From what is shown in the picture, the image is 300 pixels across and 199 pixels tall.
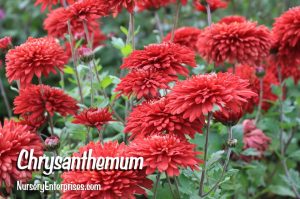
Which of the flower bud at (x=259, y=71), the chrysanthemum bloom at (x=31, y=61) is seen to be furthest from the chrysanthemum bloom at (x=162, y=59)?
the flower bud at (x=259, y=71)

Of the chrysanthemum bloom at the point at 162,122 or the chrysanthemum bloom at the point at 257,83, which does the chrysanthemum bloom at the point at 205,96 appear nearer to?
the chrysanthemum bloom at the point at 162,122

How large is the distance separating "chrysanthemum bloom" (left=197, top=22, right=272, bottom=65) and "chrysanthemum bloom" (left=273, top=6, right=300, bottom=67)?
0.10 metres

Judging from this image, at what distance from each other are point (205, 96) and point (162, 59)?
40cm

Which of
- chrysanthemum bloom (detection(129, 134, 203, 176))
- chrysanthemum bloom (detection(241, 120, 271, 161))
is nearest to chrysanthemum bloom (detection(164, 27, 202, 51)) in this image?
chrysanthemum bloom (detection(241, 120, 271, 161))

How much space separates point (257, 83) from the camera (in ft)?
9.08

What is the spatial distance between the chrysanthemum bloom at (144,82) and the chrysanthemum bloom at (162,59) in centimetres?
3

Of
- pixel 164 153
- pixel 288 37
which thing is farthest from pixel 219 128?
pixel 164 153

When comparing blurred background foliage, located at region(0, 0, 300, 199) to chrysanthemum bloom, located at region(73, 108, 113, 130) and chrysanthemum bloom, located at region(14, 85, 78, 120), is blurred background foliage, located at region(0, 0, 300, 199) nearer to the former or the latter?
chrysanthemum bloom, located at region(14, 85, 78, 120)

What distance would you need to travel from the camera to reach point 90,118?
188cm

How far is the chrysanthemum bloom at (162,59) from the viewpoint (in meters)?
1.88

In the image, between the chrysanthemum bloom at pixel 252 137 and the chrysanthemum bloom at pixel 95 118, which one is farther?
the chrysanthemum bloom at pixel 252 137

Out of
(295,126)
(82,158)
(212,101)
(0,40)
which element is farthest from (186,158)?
(295,126)

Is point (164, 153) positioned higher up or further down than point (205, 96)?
further down

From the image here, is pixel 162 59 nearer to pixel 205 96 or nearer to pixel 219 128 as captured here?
pixel 205 96
